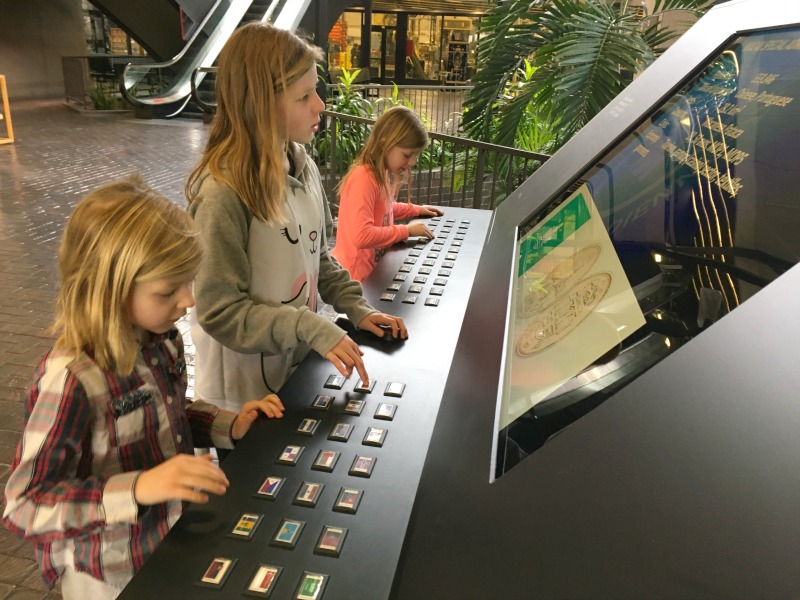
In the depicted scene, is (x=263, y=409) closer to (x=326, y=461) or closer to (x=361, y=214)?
(x=326, y=461)

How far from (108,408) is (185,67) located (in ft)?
45.6

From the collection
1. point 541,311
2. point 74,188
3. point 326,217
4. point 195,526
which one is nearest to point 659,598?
point 195,526

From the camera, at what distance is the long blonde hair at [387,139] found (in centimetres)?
275

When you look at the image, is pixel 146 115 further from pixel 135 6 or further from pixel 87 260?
pixel 87 260

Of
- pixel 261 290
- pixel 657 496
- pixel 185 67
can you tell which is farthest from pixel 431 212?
pixel 185 67

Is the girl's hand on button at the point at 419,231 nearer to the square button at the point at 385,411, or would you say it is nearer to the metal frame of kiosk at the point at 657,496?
the square button at the point at 385,411

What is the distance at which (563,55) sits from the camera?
432 cm

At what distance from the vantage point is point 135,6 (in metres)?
14.2

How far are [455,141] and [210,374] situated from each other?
3815mm

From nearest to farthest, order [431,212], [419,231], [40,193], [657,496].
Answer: [657,496]
[419,231]
[431,212]
[40,193]

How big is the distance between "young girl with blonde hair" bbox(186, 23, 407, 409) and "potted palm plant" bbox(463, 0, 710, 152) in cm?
304

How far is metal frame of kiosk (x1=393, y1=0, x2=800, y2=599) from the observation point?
20.8 inches

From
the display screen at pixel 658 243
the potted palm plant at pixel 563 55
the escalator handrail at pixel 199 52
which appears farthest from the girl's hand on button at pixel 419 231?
the escalator handrail at pixel 199 52

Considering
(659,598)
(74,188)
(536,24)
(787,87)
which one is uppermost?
(536,24)
